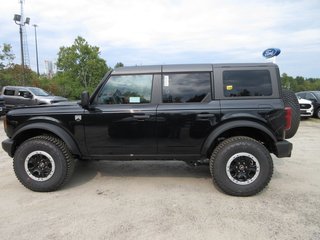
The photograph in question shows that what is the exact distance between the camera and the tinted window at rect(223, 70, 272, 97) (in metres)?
4.11

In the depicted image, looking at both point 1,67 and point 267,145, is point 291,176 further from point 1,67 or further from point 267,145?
point 1,67

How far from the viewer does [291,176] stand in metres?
4.91

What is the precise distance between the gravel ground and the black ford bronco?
0.34m

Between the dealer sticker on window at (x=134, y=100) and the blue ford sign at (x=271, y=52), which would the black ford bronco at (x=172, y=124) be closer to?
the dealer sticker on window at (x=134, y=100)

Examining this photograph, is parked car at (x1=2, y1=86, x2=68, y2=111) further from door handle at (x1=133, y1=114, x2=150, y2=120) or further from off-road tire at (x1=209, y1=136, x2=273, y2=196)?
off-road tire at (x1=209, y1=136, x2=273, y2=196)

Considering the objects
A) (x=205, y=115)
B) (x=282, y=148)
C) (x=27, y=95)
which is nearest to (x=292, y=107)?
(x=282, y=148)

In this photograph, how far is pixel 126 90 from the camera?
14.1 feet

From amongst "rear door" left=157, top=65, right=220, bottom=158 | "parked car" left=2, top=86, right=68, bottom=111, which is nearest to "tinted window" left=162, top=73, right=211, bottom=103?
"rear door" left=157, top=65, right=220, bottom=158

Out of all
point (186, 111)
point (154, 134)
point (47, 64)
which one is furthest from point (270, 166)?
point (47, 64)

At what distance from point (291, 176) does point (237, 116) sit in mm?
1788

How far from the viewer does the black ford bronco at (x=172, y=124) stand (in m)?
4.04

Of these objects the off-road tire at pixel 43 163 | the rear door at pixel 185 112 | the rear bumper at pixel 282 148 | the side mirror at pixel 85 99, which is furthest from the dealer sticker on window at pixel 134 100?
the rear bumper at pixel 282 148

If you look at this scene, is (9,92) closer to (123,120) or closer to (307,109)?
(123,120)

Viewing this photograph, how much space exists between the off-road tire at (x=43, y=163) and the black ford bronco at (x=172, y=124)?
0.05ft
